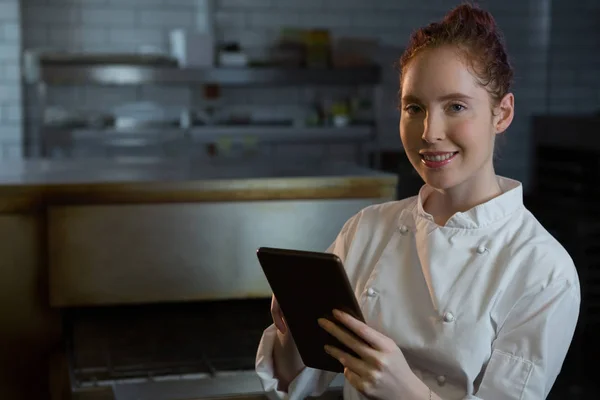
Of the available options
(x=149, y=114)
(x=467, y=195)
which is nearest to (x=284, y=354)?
(x=467, y=195)

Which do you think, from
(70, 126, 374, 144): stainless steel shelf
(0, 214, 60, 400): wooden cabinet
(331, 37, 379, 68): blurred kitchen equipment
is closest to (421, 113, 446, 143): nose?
(0, 214, 60, 400): wooden cabinet

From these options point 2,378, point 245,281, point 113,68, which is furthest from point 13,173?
point 113,68

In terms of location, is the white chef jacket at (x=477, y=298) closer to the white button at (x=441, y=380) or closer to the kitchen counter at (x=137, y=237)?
the white button at (x=441, y=380)

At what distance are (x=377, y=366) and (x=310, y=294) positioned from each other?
13 centimetres

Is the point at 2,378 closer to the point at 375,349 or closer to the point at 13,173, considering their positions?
the point at 13,173

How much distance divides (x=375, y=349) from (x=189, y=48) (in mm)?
5008

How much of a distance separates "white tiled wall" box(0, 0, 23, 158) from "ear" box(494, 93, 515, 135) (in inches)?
195

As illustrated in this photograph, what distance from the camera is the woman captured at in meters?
1.26

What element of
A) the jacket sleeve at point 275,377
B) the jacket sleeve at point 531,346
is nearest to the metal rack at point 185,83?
the jacket sleeve at point 275,377

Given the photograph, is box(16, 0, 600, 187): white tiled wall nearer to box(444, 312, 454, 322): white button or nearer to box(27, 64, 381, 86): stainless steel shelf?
box(27, 64, 381, 86): stainless steel shelf

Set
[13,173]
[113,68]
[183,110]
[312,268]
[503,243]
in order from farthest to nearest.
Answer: [183,110]
[113,68]
[13,173]
[503,243]
[312,268]

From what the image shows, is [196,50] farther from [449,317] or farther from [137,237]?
[449,317]

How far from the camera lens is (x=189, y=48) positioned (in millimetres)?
6039

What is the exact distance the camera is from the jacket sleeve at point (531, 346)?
4.09 ft
